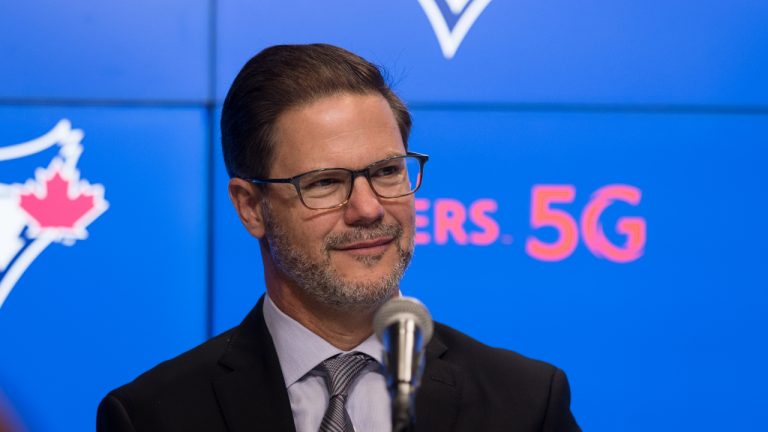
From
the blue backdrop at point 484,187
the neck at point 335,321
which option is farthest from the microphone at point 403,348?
the blue backdrop at point 484,187

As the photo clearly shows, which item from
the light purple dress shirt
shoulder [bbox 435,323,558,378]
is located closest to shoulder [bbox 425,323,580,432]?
shoulder [bbox 435,323,558,378]

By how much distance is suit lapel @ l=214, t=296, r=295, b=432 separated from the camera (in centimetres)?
178

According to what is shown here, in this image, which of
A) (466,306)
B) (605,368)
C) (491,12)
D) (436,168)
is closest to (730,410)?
(605,368)

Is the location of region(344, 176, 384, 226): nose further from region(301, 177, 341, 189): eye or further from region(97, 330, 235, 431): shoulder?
region(97, 330, 235, 431): shoulder

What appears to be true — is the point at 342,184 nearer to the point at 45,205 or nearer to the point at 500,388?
the point at 500,388

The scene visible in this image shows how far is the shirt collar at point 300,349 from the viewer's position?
183cm

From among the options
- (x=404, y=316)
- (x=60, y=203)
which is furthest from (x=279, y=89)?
(x=60, y=203)

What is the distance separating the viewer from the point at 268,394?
5.94 ft

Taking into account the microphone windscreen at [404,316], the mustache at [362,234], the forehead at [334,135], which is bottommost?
the microphone windscreen at [404,316]

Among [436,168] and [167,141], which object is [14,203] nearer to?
[167,141]

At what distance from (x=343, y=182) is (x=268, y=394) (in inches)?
16.7

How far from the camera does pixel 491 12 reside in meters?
2.58

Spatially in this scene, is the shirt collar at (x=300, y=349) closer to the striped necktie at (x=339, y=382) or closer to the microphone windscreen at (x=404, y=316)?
the striped necktie at (x=339, y=382)

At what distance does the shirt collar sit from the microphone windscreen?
0.62 metres
